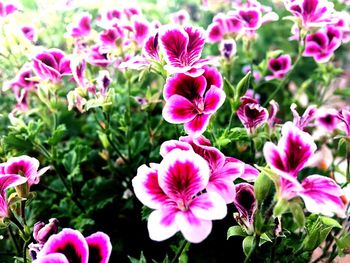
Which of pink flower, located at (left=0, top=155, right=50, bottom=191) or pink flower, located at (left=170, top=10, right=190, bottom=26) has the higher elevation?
pink flower, located at (left=0, top=155, right=50, bottom=191)

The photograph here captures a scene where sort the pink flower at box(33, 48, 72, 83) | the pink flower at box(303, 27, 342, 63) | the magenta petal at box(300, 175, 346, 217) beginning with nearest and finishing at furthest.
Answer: the magenta petal at box(300, 175, 346, 217)
the pink flower at box(33, 48, 72, 83)
the pink flower at box(303, 27, 342, 63)

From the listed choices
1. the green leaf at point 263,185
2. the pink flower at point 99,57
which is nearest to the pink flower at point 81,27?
the pink flower at point 99,57

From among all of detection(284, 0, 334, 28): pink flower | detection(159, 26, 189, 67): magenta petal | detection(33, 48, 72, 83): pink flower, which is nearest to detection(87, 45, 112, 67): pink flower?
detection(33, 48, 72, 83): pink flower

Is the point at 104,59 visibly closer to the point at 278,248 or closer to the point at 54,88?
the point at 54,88

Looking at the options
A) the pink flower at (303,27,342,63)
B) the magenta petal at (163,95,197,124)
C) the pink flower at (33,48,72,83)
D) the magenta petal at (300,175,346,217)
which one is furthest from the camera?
the pink flower at (303,27,342,63)

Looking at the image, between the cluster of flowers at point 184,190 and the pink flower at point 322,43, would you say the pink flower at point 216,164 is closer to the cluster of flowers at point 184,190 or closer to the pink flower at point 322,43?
the cluster of flowers at point 184,190

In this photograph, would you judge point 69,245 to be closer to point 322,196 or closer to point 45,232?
point 45,232

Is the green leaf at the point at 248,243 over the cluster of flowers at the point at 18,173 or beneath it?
beneath

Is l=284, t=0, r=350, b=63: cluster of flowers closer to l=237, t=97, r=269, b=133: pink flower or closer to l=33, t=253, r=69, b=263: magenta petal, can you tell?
l=237, t=97, r=269, b=133: pink flower
